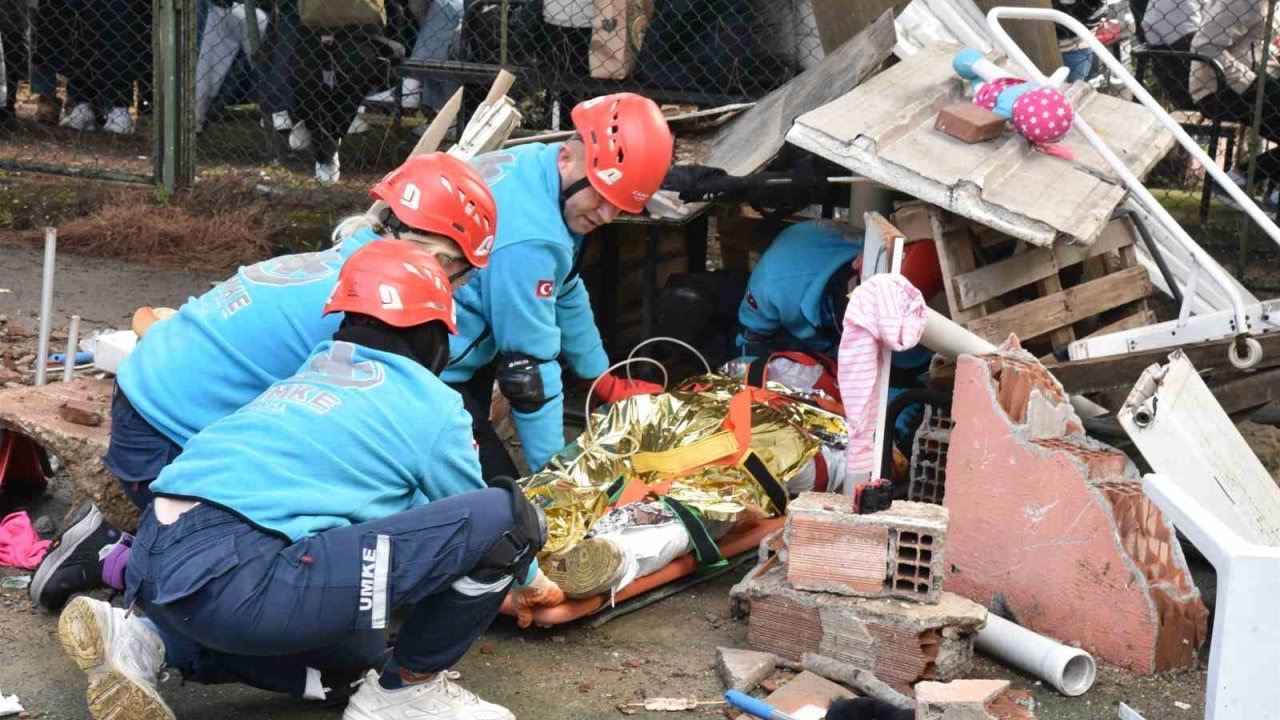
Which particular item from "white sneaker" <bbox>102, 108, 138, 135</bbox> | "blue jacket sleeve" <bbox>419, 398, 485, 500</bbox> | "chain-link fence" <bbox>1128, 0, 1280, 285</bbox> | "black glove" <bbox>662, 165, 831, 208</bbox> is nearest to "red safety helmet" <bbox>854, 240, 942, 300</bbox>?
"black glove" <bbox>662, 165, 831, 208</bbox>

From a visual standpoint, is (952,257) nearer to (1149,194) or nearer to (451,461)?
(1149,194)

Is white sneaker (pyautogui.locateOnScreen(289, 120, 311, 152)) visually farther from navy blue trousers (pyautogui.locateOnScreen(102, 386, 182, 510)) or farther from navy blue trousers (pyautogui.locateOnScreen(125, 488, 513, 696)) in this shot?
navy blue trousers (pyautogui.locateOnScreen(125, 488, 513, 696))

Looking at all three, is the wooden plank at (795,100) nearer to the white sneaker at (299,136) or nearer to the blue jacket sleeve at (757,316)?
the blue jacket sleeve at (757,316)

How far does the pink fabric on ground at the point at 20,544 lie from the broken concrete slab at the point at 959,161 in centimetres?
274

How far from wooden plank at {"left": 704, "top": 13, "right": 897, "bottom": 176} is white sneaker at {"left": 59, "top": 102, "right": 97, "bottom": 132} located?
16.4 ft

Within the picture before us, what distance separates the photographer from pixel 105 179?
8.90 meters

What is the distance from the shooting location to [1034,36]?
6.89 m

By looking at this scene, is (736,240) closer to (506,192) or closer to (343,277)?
(506,192)

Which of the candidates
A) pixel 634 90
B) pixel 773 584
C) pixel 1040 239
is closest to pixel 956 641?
pixel 773 584

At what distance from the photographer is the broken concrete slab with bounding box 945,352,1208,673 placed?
4.20m

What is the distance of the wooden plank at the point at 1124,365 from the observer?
16.0ft

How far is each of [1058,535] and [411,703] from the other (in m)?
1.85

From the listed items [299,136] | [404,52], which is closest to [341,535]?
[299,136]

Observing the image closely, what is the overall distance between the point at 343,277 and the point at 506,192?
3.92 ft
